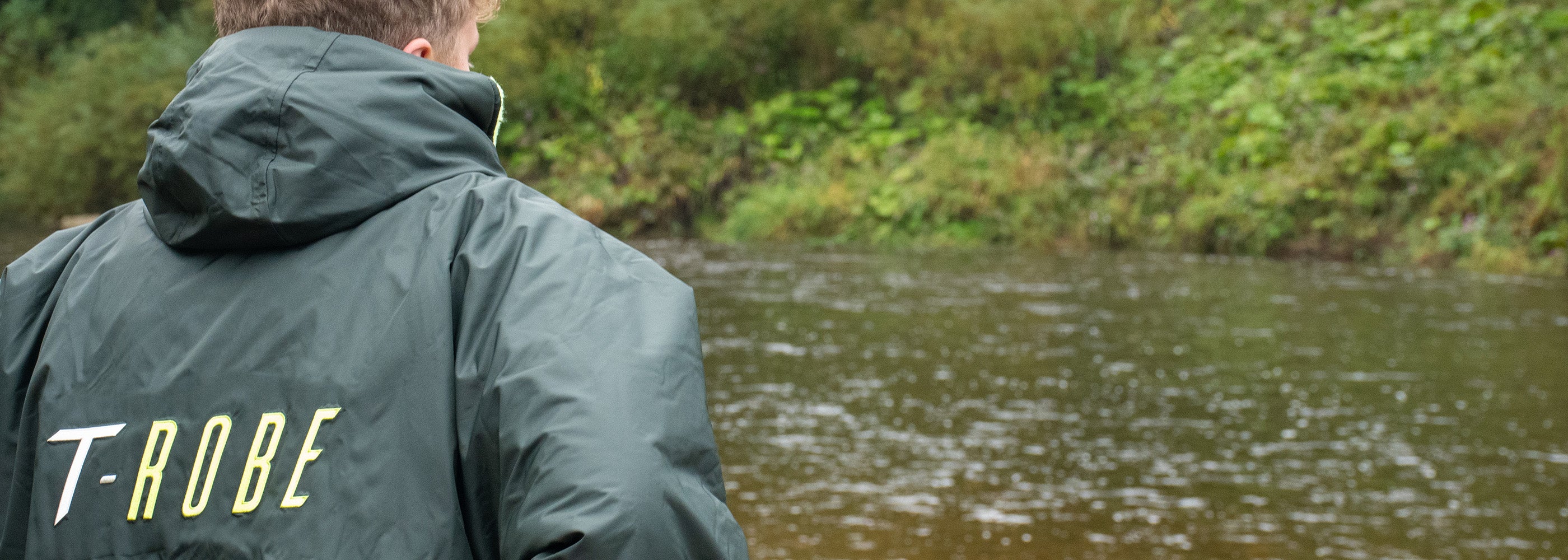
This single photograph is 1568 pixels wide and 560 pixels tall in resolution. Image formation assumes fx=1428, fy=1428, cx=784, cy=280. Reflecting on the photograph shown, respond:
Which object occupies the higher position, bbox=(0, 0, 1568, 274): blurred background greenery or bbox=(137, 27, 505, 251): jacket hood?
bbox=(137, 27, 505, 251): jacket hood

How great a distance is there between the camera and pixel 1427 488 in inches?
187

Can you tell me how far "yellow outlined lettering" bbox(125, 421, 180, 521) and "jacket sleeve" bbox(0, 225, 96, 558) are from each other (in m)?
0.15

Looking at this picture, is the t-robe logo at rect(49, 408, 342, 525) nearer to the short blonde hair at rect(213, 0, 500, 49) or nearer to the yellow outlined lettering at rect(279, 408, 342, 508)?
the yellow outlined lettering at rect(279, 408, 342, 508)

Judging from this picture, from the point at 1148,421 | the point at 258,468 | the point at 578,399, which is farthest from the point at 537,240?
the point at 1148,421

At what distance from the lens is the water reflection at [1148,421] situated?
4.33 meters

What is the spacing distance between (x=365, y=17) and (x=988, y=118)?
1679 cm

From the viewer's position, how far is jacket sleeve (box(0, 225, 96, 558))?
1154 millimetres

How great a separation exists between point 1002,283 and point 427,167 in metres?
10.3

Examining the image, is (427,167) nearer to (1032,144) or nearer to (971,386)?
(971,386)

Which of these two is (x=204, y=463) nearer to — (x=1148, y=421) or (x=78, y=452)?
(x=78, y=452)

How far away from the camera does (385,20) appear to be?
45.1 inches

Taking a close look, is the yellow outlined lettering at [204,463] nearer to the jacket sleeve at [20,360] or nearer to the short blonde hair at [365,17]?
the jacket sleeve at [20,360]

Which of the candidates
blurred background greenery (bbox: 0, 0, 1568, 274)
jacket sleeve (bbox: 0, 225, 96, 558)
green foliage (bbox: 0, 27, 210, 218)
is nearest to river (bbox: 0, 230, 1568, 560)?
blurred background greenery (bbox: 0, 0, 1568, 274)

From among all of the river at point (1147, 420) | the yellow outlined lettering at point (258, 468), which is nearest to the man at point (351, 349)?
the yellow outlined lettering at point (258, 468)
